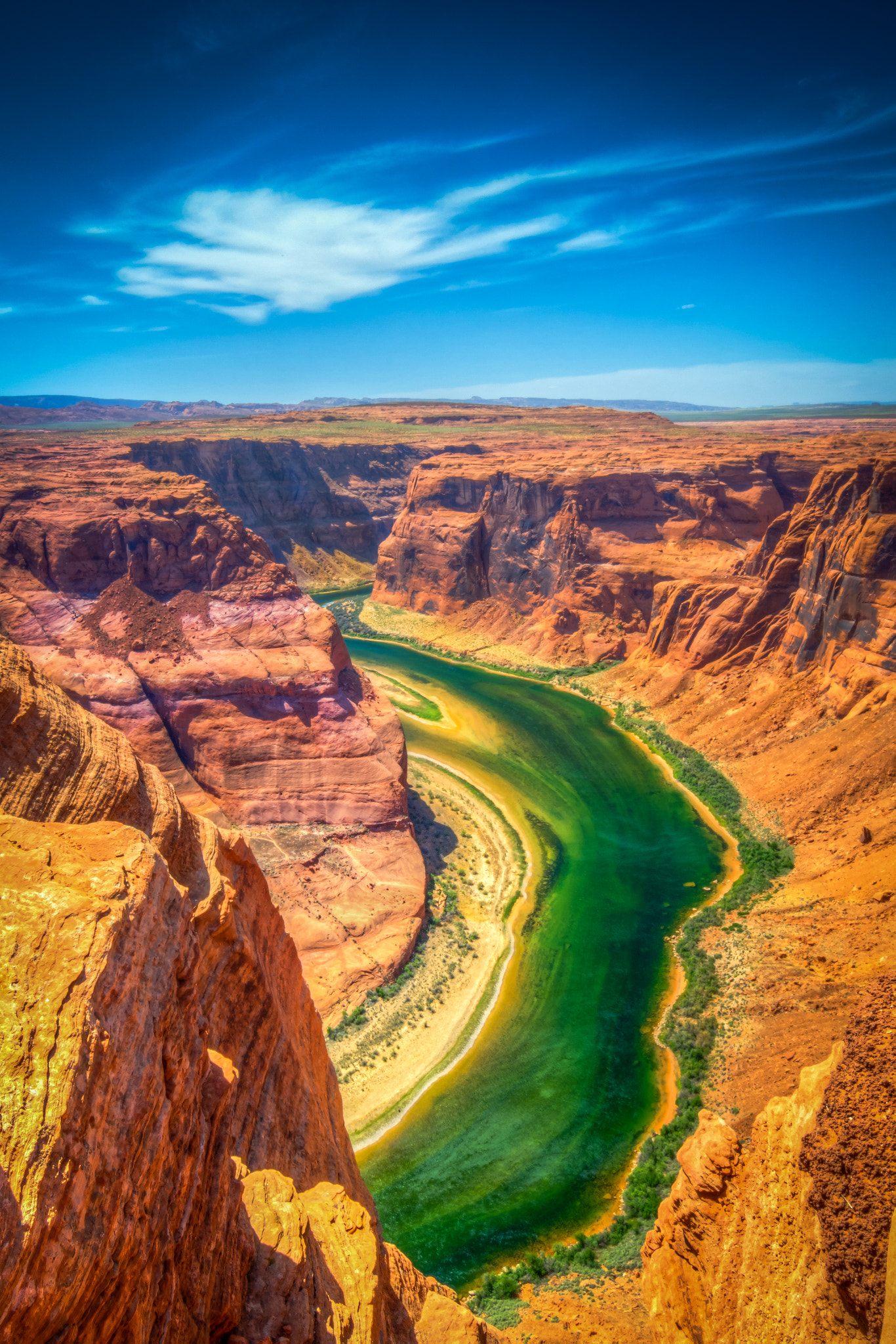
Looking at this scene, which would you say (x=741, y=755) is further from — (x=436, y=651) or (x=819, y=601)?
Result: (x=436, y=651)

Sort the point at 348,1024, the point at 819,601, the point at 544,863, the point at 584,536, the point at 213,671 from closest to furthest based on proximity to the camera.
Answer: the point at 348,1024, the point at 213,671, the point at 544,863, the point at 819,601, the point at 584,536

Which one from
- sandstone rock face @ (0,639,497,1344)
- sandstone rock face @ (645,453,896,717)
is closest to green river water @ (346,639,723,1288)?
sandstone rock face @ (0,639,497,1344)

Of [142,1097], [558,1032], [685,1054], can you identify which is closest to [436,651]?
[558,1032]

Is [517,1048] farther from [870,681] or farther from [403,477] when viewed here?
[403,477]

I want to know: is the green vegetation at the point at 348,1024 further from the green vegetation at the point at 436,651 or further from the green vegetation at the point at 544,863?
the green vegetation at the point at 436,651

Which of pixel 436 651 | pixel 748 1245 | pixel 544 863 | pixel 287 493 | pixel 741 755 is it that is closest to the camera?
pixel 748 1245

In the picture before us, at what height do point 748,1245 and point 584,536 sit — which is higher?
point 584,536

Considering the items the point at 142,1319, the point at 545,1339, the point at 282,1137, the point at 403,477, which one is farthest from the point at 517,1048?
the point at 403,477
